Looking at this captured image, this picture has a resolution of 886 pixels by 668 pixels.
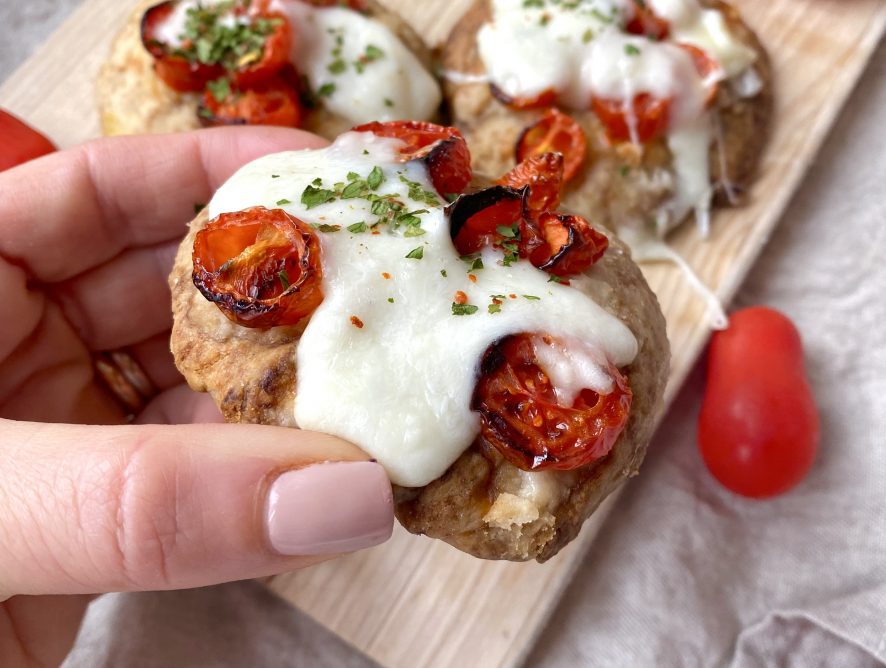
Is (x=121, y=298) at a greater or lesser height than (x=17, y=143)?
lesser

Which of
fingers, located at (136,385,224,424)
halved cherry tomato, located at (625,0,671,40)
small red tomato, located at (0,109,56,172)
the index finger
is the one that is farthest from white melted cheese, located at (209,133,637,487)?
halved cherry tomato, located at (625,0,671,40)

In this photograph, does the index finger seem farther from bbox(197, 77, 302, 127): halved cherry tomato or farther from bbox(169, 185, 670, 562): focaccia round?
bbox(169, 185, 670, 562): focaccia round

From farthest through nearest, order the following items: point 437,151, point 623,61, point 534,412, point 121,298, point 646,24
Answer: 1. point 646,24
2. point 623,61
3. point 121,298
4. point 437,151
5. point 534,412

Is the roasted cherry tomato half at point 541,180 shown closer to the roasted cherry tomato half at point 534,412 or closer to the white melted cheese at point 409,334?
A: the white melted cheese at point 409,334

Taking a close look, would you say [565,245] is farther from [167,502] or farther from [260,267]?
[167,502]

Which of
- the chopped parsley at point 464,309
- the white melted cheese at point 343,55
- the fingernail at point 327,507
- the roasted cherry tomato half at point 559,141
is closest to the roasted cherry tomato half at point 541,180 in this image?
the chopped parsley at point 464,309

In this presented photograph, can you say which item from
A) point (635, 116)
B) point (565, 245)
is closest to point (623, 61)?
point (635, 116)
